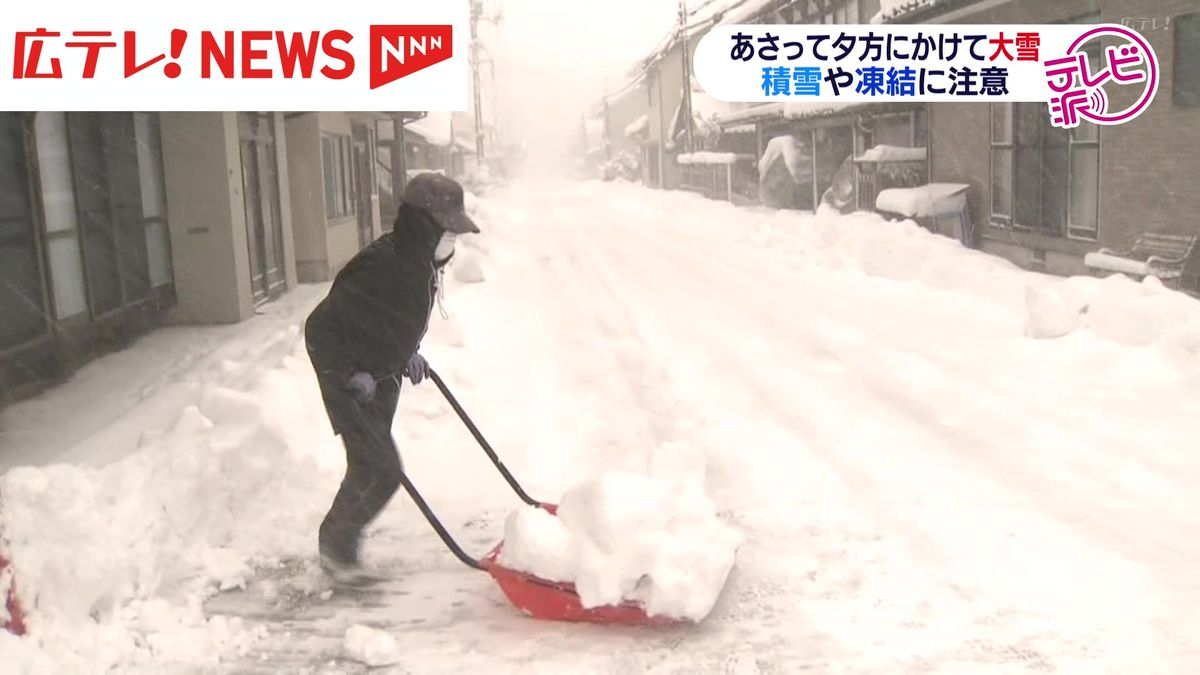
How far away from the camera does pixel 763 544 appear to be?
4.76m

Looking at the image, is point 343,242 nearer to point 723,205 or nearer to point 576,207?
point 723,205

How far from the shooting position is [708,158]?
3316 centimetres

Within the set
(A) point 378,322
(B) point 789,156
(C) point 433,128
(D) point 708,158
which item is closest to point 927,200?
(B) point 789,156

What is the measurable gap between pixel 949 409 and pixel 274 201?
32.9 feet

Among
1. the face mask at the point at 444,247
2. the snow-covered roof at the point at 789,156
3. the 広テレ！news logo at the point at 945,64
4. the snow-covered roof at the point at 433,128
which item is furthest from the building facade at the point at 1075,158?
the snow-covered roof at the point at 433,128

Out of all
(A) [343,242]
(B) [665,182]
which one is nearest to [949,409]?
(A) [343,242]

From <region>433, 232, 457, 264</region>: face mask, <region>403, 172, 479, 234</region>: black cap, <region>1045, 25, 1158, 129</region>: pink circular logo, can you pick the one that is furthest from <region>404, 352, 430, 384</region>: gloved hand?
<region>1045, 25, 1158, 129</region>: pink circular logo

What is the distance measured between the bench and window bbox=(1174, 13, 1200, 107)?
141cm

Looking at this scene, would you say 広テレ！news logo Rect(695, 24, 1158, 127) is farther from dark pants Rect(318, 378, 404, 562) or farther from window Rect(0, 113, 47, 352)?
dark pants Rect(318, 378, 404, 562)

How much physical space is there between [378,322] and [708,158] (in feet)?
97.9

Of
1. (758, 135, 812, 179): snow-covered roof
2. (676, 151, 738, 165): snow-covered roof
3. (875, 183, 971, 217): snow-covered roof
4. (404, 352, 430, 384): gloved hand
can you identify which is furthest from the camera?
(676, 151, 738, 165): snow-covered roof

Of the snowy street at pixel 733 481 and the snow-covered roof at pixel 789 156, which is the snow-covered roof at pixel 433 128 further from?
the snowy street at pixel 733 481

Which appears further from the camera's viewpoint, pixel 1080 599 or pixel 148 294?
pixel 148 294

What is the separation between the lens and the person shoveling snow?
4176 mm
